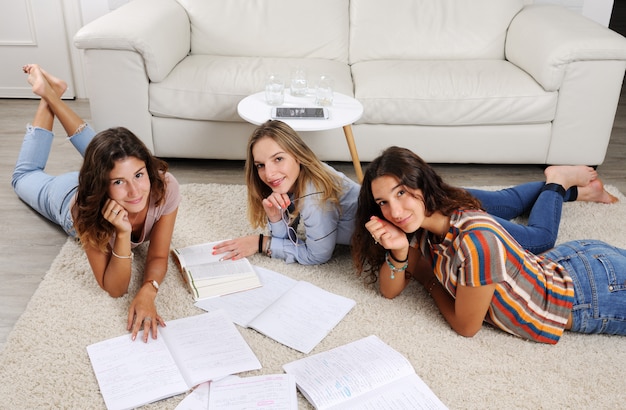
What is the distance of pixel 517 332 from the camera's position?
1.77 metres

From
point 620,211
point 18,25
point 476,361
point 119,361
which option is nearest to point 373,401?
point 476,361

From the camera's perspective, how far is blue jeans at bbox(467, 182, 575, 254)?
6.88ft

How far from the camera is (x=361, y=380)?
1.59m

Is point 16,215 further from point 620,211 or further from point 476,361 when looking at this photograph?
point 620,211

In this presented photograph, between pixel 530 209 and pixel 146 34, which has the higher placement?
pixel 146 34

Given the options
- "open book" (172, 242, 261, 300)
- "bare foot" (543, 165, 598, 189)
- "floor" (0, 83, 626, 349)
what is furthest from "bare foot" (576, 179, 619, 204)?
"open book" (172, 242, 261, 300)

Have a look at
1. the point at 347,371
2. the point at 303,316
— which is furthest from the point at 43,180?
the point at 347,371

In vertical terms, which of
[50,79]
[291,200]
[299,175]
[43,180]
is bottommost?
[43,180]

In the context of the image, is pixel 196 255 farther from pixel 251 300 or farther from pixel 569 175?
pixel 569 175

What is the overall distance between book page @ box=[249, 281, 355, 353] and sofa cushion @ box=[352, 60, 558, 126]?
1040 millimetres

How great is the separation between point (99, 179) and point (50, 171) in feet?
4.03

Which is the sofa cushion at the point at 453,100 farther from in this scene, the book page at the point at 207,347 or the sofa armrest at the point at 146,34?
the book page at the point at 207,347

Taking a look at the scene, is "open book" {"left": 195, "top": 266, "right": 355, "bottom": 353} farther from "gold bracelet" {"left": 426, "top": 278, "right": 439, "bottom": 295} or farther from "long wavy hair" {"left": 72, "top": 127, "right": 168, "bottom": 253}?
"long wavy hair" {"left": 72, "top": 127, "right": 168, "bottom": 253}

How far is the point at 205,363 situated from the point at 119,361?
0.23 m
